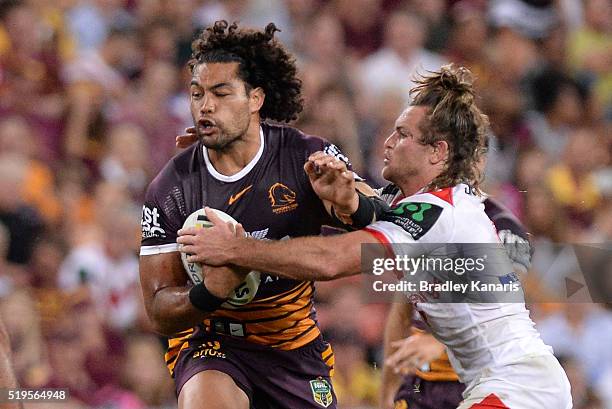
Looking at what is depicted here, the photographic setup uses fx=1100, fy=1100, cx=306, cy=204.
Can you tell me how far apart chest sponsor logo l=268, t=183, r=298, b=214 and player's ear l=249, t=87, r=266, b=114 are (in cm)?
41

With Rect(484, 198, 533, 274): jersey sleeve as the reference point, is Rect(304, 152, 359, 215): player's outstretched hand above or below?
above

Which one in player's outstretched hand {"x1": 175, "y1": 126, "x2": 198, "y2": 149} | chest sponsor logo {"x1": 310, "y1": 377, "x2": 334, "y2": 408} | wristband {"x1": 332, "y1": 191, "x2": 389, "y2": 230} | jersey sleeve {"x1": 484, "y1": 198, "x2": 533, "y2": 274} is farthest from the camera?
jersey sleeve {"x1": 484, "y1": 198, "x2": 533, "y2": 274}

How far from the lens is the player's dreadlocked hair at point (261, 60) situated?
16.8 ft

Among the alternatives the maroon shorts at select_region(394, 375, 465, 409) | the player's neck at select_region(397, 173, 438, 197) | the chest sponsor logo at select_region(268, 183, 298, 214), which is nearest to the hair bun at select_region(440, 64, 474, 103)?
the player's neck at select_region(397, 173, 438, 197)

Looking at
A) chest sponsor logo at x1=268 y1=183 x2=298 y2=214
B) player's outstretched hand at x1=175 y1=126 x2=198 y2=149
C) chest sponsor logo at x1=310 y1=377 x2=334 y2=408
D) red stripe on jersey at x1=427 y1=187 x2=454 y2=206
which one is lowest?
chest sponsor logo at x1=310 y1=377 x2=334 y2=408

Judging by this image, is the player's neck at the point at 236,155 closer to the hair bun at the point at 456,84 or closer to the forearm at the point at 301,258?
the forearm at the point at 301,258

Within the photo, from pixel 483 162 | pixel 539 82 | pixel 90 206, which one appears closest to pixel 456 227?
pixel 483 162

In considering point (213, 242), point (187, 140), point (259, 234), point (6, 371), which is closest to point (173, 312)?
point (213, 242)

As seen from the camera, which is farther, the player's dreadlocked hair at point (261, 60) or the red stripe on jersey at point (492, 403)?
the player's dreadlocked hair at point (261, 60)

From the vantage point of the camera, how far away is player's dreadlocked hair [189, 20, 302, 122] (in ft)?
16.8

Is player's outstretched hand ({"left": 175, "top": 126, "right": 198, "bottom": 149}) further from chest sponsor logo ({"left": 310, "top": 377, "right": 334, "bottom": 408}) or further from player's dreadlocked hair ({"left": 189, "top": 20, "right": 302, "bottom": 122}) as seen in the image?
chest sponsor logo ({"left": 310, "top": 377, "right": 334, "bottom": 408})

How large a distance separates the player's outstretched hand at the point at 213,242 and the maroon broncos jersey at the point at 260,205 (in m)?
0.37

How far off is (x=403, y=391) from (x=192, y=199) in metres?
1.89

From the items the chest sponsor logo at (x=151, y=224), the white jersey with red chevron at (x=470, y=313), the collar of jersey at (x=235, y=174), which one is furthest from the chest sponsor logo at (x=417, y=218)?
the chest sponsor logo at (x=151, y=224)
